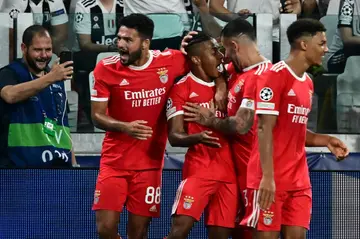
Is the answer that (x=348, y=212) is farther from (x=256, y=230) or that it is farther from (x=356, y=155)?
(x=256, y=230)

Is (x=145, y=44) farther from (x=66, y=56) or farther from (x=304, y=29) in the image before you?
(x=66, y=56)

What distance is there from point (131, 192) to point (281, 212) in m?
1.49

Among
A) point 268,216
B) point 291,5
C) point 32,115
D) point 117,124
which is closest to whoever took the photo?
point 268,216

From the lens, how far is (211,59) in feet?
28.8

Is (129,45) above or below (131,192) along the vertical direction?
above

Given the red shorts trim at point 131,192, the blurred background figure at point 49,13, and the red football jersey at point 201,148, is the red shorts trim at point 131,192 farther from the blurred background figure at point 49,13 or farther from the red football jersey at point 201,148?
the blurred background figure at point 49,13

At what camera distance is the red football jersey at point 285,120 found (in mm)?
7863

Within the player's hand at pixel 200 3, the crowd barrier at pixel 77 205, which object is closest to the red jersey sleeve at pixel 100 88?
the crowd barrier at pixel 77 205

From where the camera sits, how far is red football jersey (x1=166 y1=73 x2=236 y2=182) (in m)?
8.70

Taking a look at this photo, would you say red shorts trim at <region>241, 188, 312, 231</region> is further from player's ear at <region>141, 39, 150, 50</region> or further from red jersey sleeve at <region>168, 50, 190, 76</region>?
player's ear at <region>141, 39, 150, 50</region>

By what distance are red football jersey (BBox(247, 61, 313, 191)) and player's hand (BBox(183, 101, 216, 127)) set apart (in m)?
0.65

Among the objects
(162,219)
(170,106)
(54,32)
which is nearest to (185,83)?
(170,106)

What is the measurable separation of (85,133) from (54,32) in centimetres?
102

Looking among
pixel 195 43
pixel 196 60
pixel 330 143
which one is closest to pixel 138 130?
pixel 196 60
